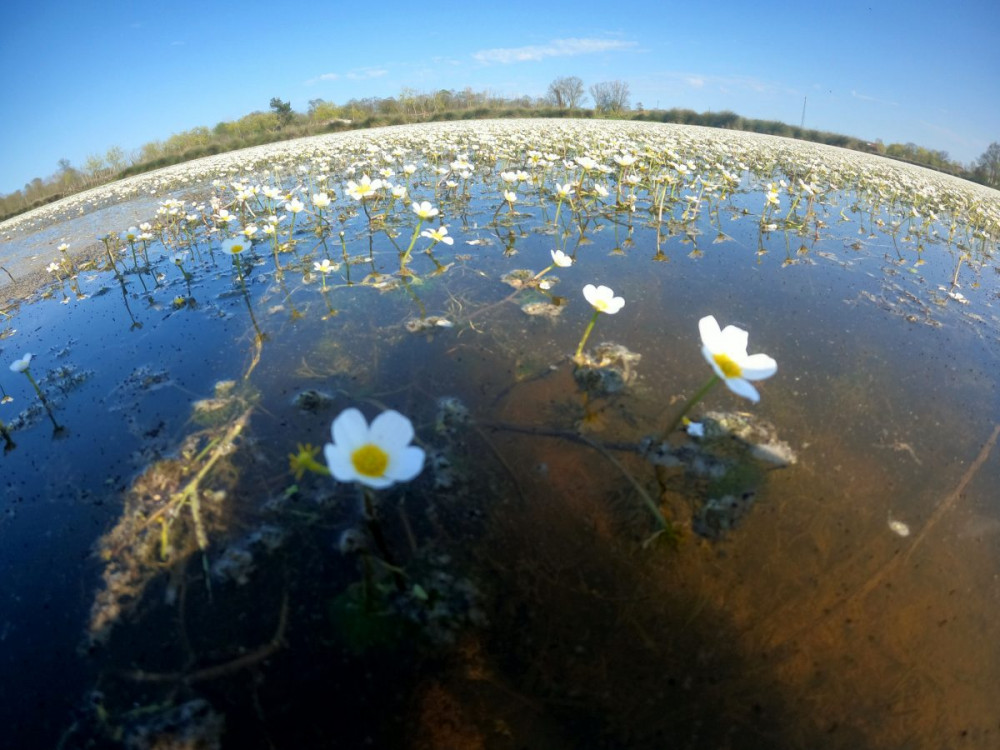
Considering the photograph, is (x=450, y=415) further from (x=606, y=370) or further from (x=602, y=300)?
(x=602, y=300)

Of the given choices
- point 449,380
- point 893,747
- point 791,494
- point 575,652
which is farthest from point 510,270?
point 893,747

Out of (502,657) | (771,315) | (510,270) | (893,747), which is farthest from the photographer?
(510,270)

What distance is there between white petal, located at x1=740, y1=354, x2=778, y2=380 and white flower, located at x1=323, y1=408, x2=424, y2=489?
3.38 ft

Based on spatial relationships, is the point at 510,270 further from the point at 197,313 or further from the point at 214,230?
the point at 214,230

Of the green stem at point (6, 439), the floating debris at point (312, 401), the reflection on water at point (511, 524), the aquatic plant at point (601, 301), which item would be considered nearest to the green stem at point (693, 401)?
the reflection on water at point (511, 524)

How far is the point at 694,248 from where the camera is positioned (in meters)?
3.58

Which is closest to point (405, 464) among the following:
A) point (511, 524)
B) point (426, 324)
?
point (511, 524)

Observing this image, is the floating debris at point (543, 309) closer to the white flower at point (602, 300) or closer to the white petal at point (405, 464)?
the white flower at point (602, 300)

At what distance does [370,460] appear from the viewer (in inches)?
42.6

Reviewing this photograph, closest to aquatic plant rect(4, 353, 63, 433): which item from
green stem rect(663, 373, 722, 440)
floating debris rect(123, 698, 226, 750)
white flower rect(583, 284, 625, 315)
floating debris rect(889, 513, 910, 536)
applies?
floating debris rect(123, 698, 226, 750)

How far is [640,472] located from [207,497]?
4.92 feet

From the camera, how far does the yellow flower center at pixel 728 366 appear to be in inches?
53.3

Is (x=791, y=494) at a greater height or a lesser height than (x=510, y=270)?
lesser

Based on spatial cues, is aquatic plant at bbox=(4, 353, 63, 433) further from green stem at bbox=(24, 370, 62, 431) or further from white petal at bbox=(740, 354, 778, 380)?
white petal at bbox=(740, 354, 778, 380)
